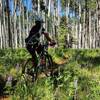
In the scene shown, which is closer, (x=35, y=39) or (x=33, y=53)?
(x=35, y=39)

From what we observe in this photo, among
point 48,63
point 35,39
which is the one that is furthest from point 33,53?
point 48,63

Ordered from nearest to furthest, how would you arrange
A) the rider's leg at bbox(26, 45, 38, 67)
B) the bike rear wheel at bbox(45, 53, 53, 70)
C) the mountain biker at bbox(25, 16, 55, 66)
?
the mountain biker at bbox(25, 16, 55, 66), the rider's leg at bbox(26, 45, 38, 67), the bike rear wheel at bbox(45, 53, 53, 70)

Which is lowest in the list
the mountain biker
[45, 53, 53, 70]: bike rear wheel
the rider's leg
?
[45, 53, 53, 70]: bike rear wheel

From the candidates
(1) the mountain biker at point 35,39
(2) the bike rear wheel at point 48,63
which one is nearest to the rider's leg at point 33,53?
(1) the mountain biker at point 35,39

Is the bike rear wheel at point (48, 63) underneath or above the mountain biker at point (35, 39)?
underneath

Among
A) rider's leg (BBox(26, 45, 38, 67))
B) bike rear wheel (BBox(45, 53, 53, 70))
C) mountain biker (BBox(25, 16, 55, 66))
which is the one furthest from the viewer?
bike rear wheel (BBox(45, 53, 53, 70))

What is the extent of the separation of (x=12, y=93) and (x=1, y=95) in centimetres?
99

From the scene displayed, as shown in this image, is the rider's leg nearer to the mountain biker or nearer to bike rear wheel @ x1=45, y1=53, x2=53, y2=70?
the mountain biker

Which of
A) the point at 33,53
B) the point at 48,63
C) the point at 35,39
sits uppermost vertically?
the point at 35,39

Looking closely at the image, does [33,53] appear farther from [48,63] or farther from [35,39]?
[48,63]

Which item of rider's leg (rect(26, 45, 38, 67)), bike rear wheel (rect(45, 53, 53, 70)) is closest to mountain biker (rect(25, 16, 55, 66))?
rider's leg (rect(26, 45, 38, 67))

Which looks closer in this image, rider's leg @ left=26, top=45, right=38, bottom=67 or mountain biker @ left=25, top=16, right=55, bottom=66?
mountain biker @ left=25, top=16, right=55, bottom=66

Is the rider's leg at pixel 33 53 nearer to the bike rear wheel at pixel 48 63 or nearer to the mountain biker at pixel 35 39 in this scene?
the mountain biker at pixel 35 39

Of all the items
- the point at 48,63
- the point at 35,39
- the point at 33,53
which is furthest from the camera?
the point at 48,63
